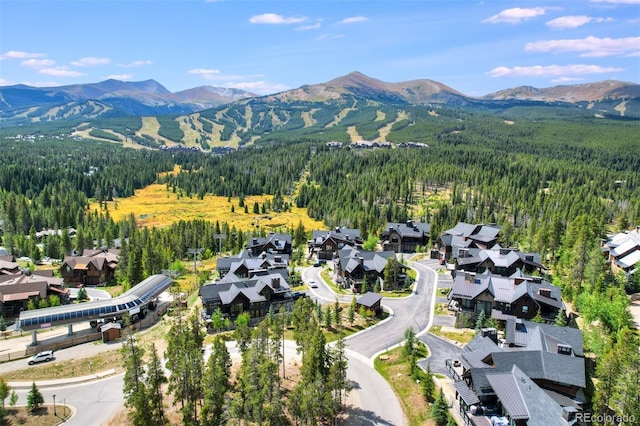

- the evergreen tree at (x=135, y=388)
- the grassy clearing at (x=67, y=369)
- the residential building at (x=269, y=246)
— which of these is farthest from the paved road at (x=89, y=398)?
the residential building at (x=269, y=246)

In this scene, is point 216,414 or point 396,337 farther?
point 396,337

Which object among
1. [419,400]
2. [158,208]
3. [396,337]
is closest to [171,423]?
[419,400]

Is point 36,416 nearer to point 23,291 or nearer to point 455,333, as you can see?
point 23,291

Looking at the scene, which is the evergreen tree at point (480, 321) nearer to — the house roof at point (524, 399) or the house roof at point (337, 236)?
the house roof at point (524, 399)

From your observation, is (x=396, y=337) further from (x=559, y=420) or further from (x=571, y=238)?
(x=571, y=238)

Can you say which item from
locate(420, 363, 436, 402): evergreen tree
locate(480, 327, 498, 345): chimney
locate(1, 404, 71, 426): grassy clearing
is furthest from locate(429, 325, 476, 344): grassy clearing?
locate(1, 404, 71, 426): grassy clearing

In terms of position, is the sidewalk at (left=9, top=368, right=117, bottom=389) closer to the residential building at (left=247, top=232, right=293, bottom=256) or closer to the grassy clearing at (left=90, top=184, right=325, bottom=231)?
the residential building at (left=247, top=232, right=293, bottom=256)
